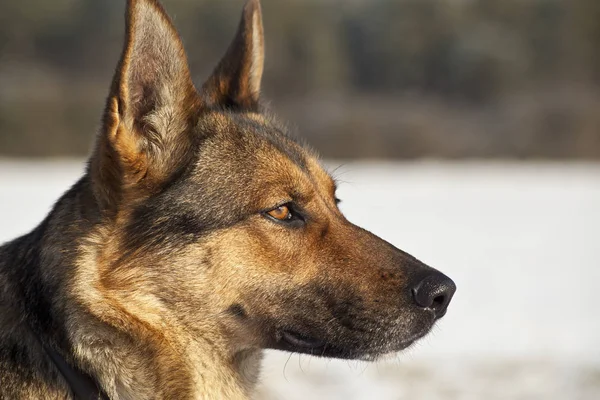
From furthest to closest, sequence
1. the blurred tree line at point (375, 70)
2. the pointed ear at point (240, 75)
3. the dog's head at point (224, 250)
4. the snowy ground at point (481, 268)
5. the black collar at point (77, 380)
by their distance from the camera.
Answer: the blurred tree line at point (375, 70)
the snowy ground at point (481, 268)
the pointed ear at point (240, 75)
the dog's head at point (224, 250)
the black collar at point (77, 380)

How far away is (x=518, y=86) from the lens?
36.7 meters

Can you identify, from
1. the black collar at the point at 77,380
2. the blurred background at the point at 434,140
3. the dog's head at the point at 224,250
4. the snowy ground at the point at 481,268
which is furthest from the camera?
the blurred background at the point at 434,140

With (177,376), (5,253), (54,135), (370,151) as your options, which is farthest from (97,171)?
(54,135)

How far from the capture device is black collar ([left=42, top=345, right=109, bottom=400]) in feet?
→ 10.3

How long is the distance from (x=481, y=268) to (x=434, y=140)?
16336mm

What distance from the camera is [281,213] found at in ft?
11.6

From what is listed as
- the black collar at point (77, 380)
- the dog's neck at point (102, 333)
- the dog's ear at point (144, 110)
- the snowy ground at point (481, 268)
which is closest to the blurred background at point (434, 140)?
the snowy ground at point (481, 268)

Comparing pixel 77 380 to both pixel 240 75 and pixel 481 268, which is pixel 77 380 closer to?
pixel 240 75

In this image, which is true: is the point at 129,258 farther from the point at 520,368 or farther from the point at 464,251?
the point at 464,251

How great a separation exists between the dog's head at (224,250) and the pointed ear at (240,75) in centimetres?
67

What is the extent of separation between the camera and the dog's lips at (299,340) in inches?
136

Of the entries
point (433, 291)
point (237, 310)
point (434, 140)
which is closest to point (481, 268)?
point (433, 291)

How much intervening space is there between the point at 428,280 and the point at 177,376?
1.15m

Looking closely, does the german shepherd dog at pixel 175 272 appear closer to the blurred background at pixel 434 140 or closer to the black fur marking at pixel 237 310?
the black fur marking at pixel 237 310
